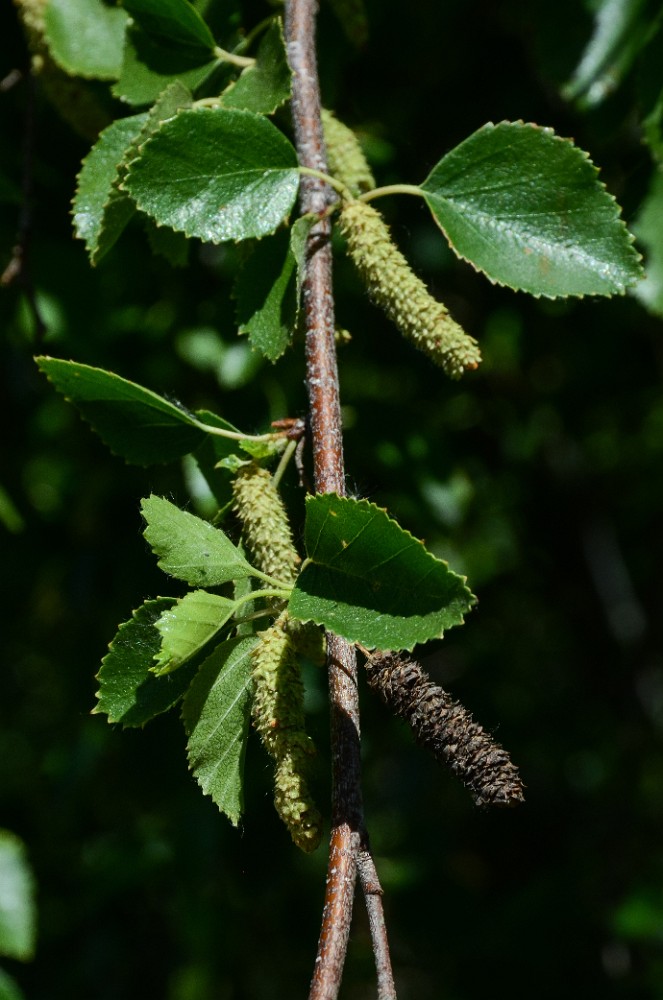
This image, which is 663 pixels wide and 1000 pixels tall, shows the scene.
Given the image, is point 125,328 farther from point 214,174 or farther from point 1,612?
point 214,174

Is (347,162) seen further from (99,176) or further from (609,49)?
(609,49)

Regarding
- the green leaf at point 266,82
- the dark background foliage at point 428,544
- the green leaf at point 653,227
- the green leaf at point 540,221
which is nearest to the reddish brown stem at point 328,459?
the green leaf at point 266,82

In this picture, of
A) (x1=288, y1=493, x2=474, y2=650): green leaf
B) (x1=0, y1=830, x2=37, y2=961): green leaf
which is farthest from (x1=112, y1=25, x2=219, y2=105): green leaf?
(x1=0, y1=830, x2=37, y2=961): green leaf

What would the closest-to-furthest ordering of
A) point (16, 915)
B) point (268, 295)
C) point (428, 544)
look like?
point (268, 295), point (16, 915), point (428, 544)

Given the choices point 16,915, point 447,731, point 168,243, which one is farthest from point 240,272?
point 16,915

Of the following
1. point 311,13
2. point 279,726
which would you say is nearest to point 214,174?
point 311,13

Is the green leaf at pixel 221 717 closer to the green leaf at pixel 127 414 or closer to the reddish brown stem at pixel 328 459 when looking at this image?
the reddish brown stem at pixel 328 459
